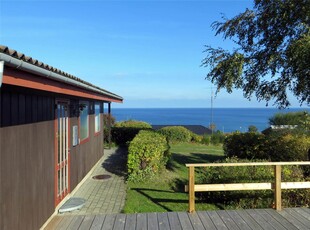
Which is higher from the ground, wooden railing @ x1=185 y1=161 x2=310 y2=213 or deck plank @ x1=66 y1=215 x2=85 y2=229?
wooden railing @ x1=185 y1=161 x2=310 y2=213

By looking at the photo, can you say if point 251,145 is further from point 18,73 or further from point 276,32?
point 18,73

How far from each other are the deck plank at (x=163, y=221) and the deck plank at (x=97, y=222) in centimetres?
102

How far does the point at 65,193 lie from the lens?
796 cm

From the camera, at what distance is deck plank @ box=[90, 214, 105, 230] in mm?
5543

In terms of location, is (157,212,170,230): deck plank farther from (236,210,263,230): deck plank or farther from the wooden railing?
(236,210,263,230): deck plank

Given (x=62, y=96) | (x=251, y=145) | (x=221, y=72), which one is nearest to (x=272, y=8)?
(x=221, y=72)

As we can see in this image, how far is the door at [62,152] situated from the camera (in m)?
7.11

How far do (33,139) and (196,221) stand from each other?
313 centimetres

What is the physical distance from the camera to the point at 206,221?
19.1 feet

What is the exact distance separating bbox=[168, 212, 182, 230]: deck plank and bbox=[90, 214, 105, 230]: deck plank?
122 cm

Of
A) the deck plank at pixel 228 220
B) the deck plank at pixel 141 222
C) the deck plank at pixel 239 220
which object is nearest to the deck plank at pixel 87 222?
the deck plank at pixel 141 222

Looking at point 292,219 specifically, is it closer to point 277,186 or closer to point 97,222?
point 277,186

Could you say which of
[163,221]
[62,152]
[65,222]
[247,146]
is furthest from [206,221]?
[247,146]

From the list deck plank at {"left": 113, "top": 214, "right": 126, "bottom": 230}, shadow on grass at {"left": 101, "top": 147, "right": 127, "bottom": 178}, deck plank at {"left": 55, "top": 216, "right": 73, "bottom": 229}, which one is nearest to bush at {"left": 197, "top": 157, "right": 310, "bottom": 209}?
deck plank at {"left": 113, "top": 214, "right": 126, "bottom": 230}
